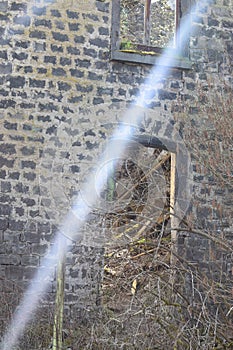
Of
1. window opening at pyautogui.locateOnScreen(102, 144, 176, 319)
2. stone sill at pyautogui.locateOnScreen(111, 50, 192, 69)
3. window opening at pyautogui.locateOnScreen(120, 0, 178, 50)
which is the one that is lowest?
window opening at pyautogui.locateOnScreen(102, 144, 176, 319)

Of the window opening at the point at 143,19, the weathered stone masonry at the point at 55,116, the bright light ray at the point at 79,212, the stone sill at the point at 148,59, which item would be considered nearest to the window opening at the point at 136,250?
the bright light ray at the point at 79,212

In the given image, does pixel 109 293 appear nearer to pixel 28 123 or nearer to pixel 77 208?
pixel 77 208

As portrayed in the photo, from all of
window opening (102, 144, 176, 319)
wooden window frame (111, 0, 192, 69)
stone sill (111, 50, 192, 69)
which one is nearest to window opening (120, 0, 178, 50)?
wooden window frame (111, 0, 192, 69)

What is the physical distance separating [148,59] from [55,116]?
1.56 metres

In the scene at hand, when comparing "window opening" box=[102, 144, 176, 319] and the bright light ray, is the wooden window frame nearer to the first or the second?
the bright light ray

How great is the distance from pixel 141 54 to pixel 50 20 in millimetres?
1310

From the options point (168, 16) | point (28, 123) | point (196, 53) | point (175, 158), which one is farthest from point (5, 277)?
point (168, 16)

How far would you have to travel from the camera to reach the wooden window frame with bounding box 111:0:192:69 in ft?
27.2

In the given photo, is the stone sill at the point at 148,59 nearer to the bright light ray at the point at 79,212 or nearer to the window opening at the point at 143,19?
the bright light ray at the point at 79,212

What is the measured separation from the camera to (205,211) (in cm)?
851

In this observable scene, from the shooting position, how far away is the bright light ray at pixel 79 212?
23.5 feet

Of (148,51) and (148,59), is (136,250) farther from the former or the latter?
(148,51)

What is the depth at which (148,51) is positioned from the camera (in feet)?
28.0

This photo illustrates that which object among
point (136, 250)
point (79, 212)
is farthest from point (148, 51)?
point (136, 250)
